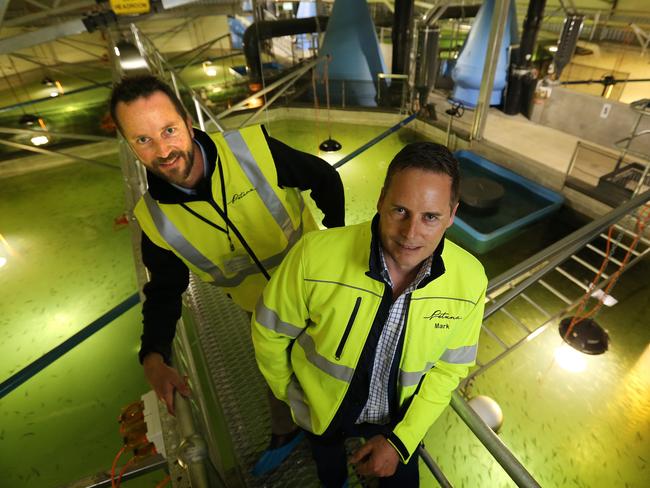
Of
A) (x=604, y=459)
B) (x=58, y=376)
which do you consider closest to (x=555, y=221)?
(x=604, y=459)

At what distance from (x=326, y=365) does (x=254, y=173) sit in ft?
2.93

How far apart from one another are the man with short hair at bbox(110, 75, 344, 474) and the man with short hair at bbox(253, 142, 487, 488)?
15.3 inches

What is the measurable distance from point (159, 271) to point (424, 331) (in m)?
1.18

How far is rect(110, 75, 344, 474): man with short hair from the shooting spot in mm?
1414

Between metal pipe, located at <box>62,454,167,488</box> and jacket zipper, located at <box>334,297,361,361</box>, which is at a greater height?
jacket zipper, located at <box>334,297,361,361</box>

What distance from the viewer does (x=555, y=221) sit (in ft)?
19.2

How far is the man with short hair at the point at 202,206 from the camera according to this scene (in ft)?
4.64

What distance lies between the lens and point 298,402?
64.0 inches

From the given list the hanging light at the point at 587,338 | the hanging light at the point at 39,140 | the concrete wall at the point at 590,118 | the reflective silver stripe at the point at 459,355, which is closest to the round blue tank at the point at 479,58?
the concrete wall at the point at 590,118

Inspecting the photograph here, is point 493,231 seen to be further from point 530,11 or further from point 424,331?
point 530,11

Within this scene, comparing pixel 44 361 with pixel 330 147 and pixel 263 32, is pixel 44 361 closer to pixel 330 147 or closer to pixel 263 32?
pixel 330 147

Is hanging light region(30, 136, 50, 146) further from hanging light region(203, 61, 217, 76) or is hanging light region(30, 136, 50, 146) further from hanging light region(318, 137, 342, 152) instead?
hanging light region(203, 61, 217, 76)

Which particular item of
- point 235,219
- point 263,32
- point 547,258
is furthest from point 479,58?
point 235,219

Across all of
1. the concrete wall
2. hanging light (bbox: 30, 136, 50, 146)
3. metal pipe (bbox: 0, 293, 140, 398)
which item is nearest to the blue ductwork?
hanging light (bbox: 30, 136, 50, 146)
